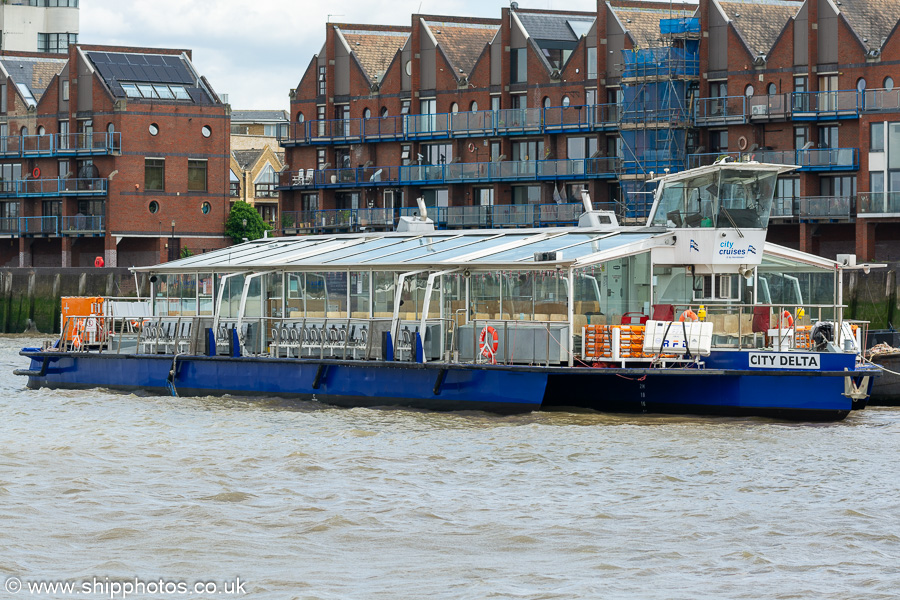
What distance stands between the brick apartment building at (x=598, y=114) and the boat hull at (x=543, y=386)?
39.2 meters

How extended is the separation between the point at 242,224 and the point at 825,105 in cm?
4014

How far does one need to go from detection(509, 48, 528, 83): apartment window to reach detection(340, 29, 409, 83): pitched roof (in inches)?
373

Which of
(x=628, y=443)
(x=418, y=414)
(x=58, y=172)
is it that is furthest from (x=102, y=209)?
(x=628, y=443)

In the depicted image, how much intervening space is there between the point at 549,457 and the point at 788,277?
473 inches

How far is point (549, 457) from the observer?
84.4ft

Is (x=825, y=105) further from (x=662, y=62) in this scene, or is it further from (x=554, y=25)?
(x=554, y=25)

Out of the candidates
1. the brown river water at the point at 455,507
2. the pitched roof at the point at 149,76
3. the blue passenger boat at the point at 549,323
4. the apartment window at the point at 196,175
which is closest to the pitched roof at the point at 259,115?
the pitched roof at the point at 149,76

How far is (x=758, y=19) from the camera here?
7538cm

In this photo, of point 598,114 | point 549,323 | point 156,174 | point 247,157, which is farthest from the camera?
point 247,157

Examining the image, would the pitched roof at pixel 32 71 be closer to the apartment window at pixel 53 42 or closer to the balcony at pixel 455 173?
the balcony at pixel 455 173

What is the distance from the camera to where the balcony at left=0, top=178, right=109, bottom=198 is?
90.0 metres

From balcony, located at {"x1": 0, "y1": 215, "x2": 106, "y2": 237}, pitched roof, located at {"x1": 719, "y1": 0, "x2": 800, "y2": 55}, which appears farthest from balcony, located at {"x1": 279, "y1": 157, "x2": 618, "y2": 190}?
balcony, located at {"x1": 0, "y1": 215, "x2": 106, "y2": 237}

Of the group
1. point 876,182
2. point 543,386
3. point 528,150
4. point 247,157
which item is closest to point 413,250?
point 543,386

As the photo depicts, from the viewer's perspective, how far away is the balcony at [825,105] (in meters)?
69.2
